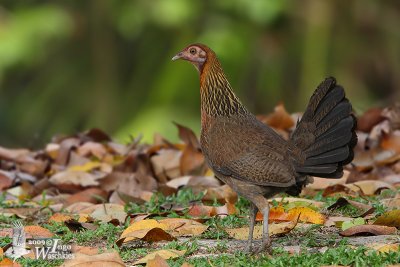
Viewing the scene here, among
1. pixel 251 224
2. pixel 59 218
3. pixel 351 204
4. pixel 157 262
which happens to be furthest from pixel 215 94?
pixel 157 262

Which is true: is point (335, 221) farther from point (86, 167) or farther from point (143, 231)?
point (86, 167)

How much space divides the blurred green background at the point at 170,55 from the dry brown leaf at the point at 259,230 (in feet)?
19.6

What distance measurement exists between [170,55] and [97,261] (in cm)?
812

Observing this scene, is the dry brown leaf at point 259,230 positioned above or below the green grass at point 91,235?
above

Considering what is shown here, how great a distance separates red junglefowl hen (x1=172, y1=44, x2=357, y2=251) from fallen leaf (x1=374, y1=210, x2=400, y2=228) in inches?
Answer: 14.7

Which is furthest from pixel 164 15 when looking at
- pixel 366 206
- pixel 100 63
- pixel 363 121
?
pixel 366 206

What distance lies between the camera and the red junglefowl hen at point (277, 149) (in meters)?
4.90

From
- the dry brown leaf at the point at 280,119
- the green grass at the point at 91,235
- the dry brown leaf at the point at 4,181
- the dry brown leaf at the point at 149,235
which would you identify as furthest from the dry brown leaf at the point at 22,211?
the dry brown leaf at the point at 280,119

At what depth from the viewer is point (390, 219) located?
500cm

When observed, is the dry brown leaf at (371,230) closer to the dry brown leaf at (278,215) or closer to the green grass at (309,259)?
the green grass at (309,259)

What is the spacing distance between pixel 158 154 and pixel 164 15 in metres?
4.49

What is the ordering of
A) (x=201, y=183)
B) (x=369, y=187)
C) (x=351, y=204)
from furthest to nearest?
(x=201, y=183), (x=369, y=187), (x=351, y=204)

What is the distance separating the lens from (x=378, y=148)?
724 centimetres

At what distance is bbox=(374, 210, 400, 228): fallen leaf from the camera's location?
498 centimetres
